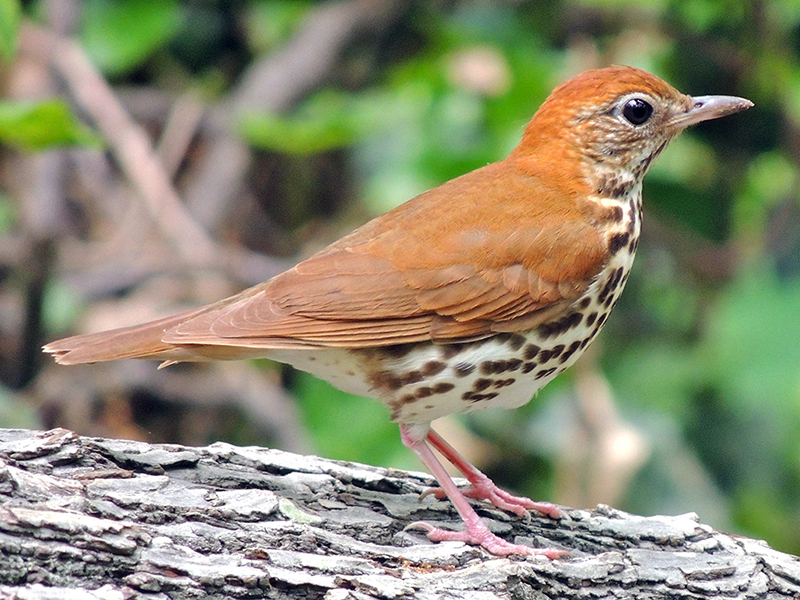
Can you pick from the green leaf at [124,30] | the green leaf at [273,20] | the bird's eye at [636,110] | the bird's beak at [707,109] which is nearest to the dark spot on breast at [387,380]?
the bird's eye at [636,110]

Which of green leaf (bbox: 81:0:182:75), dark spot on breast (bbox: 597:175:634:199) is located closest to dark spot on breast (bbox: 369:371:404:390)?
dark spot on breast (bbox: 597:175:634:199)

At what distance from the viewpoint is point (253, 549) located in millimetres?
2734

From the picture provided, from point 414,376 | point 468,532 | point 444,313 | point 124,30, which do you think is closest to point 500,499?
point 468,532

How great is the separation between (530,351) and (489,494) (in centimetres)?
58

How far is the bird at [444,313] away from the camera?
3209mm

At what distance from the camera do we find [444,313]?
10.8 ft

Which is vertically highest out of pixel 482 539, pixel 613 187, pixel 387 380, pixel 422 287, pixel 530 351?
pixel 613 187

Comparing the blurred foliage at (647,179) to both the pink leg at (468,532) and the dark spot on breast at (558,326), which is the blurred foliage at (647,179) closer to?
the pink leg at (468,532)

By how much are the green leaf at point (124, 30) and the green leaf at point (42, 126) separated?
1.88m

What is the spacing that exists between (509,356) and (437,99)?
266cm

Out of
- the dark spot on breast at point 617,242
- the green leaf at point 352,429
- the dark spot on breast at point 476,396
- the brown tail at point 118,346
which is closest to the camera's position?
the brown tail at point 118,346

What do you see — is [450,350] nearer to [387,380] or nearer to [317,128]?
[387,380]

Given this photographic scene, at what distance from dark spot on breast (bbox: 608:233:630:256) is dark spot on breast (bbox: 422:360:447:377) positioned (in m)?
0.68

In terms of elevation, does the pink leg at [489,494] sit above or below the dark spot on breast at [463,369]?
below
